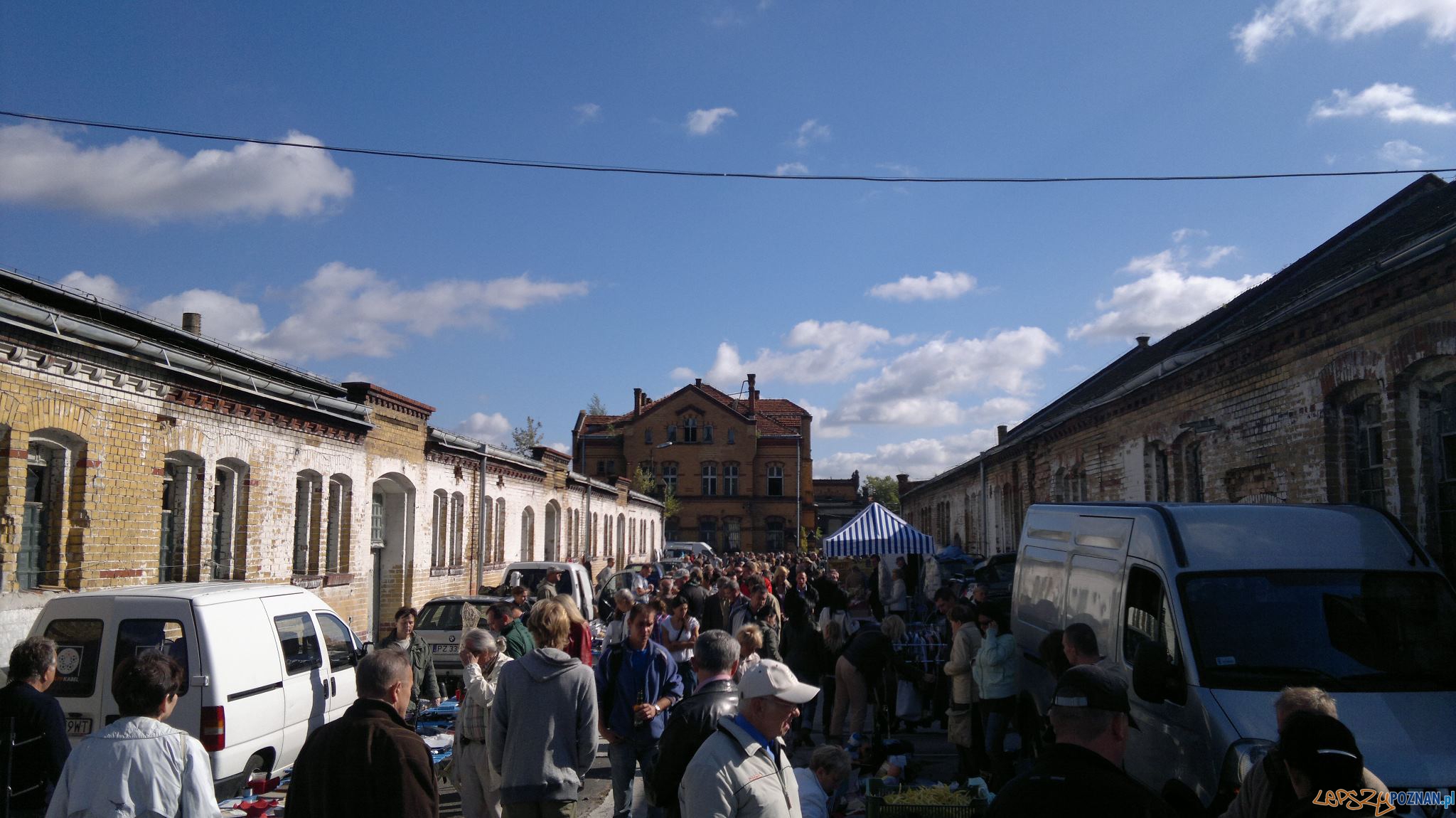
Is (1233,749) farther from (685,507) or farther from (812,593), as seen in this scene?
(685,507)

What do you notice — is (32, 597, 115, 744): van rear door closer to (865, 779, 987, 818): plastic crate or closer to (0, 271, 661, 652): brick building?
(0, 271, 661, 652): brick building

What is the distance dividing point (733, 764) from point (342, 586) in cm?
1501

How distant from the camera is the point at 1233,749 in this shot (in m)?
5.26

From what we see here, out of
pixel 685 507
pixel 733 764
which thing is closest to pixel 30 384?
pixel 733 764

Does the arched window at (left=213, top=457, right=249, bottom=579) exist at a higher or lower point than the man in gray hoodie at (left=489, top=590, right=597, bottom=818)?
higher

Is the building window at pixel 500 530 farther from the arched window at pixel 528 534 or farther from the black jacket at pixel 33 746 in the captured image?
the black jacket at pixel 33 746

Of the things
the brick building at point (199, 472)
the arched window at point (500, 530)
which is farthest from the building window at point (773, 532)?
the brick building at point (199, 472)

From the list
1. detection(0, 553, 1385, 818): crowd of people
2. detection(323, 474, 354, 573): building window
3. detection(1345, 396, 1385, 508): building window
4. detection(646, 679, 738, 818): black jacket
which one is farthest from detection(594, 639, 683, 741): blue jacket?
detection(323, 474, 354, 573): building window

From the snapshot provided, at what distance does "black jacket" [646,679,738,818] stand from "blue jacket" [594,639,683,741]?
1.68 m

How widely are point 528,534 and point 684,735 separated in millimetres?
24522

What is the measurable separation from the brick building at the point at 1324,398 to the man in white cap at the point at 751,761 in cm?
872

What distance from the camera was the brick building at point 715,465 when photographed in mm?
66188

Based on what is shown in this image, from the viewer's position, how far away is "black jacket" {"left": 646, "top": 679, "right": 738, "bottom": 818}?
490cm

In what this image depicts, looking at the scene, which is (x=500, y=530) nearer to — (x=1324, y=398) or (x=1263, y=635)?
(x=1324, y=398)
